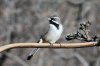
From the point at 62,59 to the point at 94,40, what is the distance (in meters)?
9.75

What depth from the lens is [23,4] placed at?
53.7ft

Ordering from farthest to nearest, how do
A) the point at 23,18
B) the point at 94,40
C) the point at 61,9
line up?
the point at 61,9, the point at 23,18, the point at 94,40

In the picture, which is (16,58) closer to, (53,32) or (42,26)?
(42,26)

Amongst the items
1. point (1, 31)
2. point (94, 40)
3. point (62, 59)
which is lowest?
point (62, 59)

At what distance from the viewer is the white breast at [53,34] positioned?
Result: 6.17 meters

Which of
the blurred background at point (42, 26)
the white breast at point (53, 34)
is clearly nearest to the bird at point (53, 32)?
the white breast at point (53, 34)

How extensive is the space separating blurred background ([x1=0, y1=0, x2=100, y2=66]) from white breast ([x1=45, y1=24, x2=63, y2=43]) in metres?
6.29

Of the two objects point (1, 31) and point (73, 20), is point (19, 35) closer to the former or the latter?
point (1, 31)

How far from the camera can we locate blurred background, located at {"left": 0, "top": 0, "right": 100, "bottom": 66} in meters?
13.6

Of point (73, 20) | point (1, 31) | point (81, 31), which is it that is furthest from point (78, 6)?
point (81, 31)

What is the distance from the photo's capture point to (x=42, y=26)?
15242mm

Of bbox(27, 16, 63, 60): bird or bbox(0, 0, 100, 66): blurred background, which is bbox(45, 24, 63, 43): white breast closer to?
bbox(27, 16, 63, 60): bird

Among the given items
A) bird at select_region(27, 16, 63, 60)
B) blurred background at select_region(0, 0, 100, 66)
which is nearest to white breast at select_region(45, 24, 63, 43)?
bird at select_region(27, 16, 63, 60)

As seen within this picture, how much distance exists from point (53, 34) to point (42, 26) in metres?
9.01
